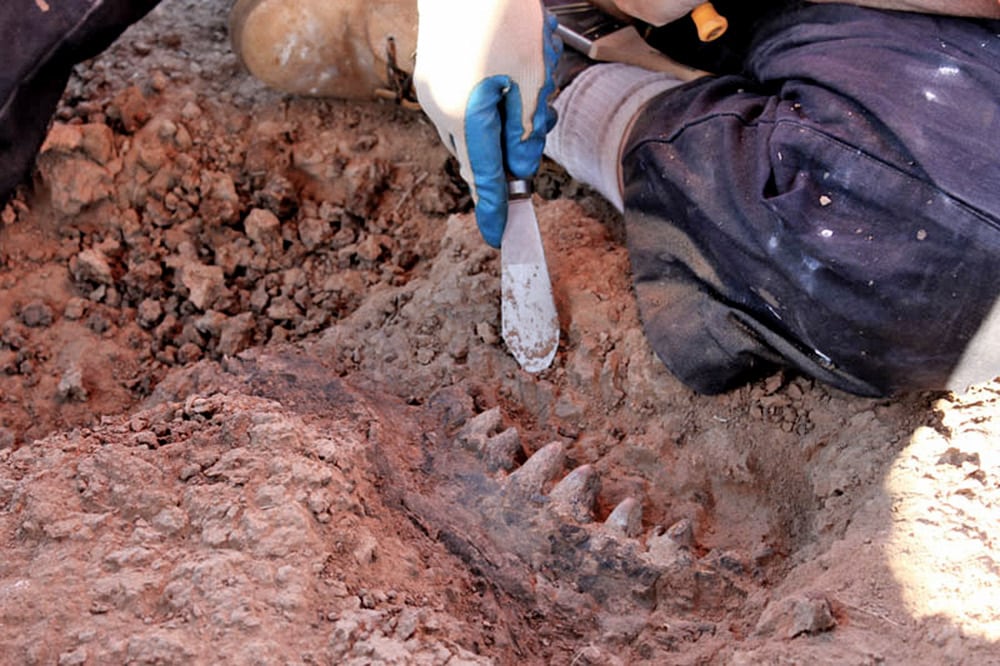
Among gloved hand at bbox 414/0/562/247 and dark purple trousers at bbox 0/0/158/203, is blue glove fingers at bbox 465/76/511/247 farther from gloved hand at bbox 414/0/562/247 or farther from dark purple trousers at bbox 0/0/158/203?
dark purple trousers at bbox 0/0/158/203

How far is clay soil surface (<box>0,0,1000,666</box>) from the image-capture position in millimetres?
1052

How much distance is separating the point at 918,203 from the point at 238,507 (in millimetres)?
978

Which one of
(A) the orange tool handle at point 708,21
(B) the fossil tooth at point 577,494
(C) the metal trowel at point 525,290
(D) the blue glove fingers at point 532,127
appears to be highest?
(A) the orange tool handle at point 708,21

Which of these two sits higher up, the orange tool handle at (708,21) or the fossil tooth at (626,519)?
the orange tool handle at (708,21)

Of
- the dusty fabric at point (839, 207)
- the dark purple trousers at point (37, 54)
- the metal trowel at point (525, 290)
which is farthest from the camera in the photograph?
the dark purple trousers at point (37, 54)

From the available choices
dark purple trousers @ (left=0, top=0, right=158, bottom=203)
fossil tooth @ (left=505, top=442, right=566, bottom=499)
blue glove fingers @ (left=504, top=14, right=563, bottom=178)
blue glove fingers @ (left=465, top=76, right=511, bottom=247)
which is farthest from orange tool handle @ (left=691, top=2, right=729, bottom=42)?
dark purple trousers @ (left=0, top=0, right=158, bottom=203)

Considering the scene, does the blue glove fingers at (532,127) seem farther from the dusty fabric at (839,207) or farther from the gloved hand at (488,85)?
the dusty fabric at (839,207)

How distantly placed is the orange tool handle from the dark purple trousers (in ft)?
3.77

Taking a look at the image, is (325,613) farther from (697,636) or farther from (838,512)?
(838,512)

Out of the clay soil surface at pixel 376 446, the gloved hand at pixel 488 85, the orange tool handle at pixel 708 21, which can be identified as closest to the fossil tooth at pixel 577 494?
the clay soil surface at pixel 376 446

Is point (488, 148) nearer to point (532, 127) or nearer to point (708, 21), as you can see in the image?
point (532, 127)

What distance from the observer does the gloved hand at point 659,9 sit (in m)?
1.59

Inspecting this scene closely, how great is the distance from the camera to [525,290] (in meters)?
1.55

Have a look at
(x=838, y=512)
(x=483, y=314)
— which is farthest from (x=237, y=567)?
(x=838, y=512)
